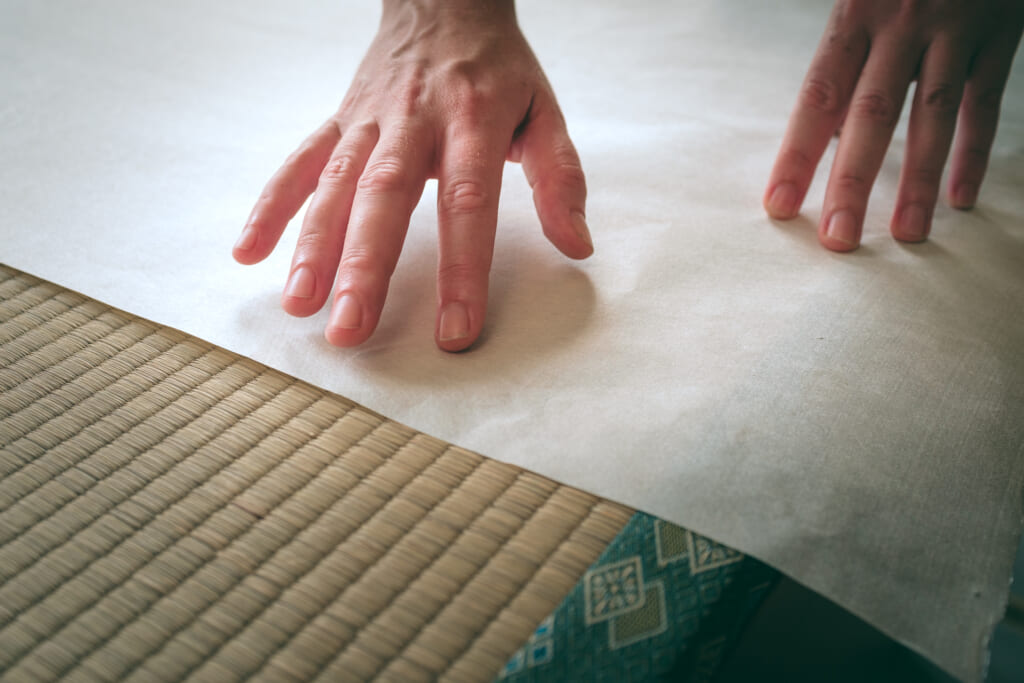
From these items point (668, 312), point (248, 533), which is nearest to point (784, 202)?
point (668, 312)

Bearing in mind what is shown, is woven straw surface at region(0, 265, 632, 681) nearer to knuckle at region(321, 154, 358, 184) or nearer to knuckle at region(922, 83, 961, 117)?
knuckle at region(321, 154, 358, 184)

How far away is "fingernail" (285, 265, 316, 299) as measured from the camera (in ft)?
1.78

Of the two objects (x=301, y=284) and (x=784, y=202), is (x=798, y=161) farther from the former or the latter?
(x=301, y=284)

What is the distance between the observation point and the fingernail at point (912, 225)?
2.16 feet

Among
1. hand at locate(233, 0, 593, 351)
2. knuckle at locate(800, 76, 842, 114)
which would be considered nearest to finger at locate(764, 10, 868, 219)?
knuckle at locate(800, 76, 842, 114)

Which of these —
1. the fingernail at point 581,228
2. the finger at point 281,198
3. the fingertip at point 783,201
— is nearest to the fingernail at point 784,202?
the fingertip at point 783,201

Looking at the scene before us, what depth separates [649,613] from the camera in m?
0.38

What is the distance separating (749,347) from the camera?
520mm

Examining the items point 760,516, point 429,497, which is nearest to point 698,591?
point 760,516

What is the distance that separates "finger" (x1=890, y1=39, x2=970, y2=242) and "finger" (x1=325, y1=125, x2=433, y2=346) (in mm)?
449

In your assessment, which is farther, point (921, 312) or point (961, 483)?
point (921, 312)

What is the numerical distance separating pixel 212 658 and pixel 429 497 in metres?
0.14

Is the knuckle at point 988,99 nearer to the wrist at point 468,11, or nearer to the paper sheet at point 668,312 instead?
the paper sheet at point 668,312

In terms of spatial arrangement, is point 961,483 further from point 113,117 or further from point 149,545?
point 113,117
